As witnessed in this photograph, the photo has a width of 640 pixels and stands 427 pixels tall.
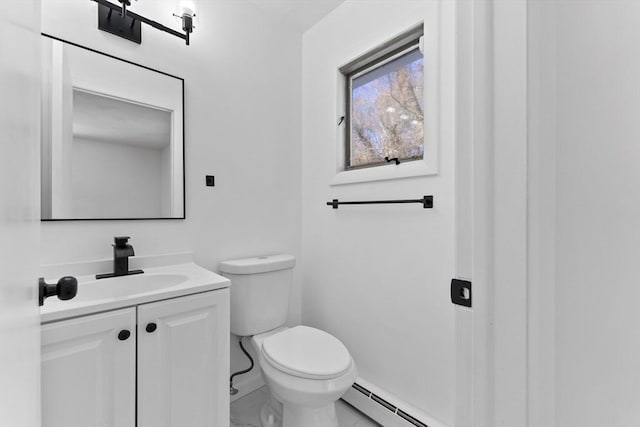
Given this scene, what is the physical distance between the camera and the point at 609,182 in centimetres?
60

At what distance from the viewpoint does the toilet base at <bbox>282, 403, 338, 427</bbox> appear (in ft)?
4.20

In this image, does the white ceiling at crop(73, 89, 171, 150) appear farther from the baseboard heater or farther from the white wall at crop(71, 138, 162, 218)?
the baseboard heater

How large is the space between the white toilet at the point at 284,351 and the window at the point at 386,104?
792 millimetres

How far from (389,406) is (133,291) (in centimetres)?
129

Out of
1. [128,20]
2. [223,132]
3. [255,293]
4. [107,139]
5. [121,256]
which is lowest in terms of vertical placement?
[255,293]

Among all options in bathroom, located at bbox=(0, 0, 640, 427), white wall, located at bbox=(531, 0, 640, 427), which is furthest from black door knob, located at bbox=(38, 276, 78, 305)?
white wall, located at bbox=(531, 0, 640, 427)

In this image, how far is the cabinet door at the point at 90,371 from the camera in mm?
872

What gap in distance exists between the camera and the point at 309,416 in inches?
50.5

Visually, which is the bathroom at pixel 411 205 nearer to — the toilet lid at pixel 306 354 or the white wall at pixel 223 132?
the white wall at pixel 223 132

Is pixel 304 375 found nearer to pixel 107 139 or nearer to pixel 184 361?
pixel 184 361

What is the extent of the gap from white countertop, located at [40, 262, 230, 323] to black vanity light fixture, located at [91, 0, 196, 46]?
105cm

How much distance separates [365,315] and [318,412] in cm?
53

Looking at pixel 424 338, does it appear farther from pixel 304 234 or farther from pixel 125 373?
pixel 125 373

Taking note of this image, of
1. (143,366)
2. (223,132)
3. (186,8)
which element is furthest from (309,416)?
(186,8)
